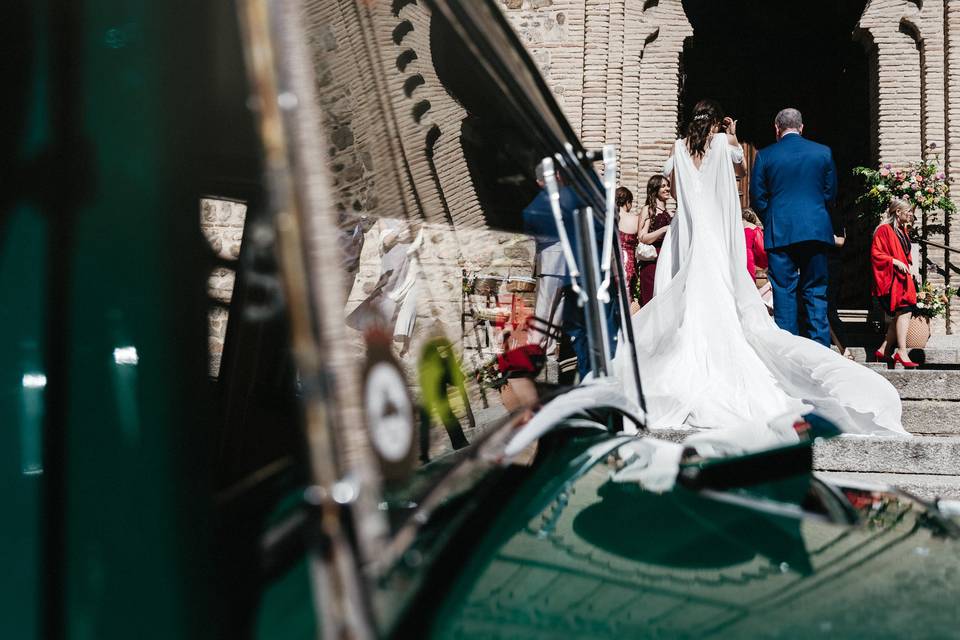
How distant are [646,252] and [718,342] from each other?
212 cm

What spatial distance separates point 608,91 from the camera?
1071cm

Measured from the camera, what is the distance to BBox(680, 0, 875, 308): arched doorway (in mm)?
14578

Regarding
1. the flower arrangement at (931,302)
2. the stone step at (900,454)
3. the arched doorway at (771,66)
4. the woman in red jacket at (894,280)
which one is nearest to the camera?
the stone step at (900,454)

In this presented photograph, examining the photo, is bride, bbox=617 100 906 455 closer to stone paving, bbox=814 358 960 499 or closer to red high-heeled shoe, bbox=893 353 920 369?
stone paving, bbox=814 358 960 499

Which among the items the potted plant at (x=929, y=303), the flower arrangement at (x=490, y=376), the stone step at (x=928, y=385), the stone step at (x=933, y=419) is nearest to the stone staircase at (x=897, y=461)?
the stone step at (x=933, y=419)

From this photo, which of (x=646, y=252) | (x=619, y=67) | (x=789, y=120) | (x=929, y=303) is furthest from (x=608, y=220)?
(x=619, y=67)

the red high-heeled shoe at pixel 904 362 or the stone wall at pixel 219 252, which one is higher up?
the stone wall at pixel 219 252

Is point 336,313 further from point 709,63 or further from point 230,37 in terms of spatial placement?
point 709,63

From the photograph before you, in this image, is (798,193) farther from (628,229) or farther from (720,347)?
(720,347)

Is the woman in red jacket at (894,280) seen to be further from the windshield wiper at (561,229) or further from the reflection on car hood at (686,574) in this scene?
the reflection on car hood at (686,574)

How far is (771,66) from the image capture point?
49.6 ft

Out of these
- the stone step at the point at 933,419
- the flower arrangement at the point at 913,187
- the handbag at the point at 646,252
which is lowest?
the stone step at the point at 933,419

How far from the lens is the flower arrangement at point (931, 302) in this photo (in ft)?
31.1

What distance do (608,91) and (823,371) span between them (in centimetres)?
678
